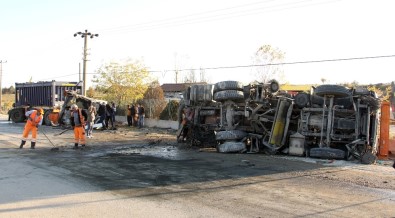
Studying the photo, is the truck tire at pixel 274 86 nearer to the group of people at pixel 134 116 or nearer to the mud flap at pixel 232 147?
the mud flap at pixel 232 147

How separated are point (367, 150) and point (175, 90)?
4858cm

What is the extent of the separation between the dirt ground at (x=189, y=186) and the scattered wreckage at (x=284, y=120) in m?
0.76

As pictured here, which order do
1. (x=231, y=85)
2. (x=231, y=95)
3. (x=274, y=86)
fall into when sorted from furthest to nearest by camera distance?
(x=231, y=85) < (x=231, y=95) < (x=274, y=86)

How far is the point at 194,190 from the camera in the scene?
7.59m

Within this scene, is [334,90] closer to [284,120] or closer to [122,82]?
[284,120]

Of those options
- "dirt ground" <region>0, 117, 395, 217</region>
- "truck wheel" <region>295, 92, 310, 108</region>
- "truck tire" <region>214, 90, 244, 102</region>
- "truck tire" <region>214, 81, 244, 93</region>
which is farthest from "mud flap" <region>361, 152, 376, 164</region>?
"truck tire" <region>214, 81, 244, 93</region>

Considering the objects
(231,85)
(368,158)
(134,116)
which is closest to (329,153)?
(368,158)

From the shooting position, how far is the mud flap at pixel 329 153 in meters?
12.1

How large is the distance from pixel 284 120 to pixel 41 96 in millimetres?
21239

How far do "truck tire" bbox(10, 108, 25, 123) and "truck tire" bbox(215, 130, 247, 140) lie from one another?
818 inches

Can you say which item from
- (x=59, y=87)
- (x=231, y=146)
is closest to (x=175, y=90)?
(x=59, y=87)

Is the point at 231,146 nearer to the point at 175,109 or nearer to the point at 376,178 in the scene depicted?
the point at 376,178

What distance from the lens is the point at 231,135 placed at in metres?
13.9

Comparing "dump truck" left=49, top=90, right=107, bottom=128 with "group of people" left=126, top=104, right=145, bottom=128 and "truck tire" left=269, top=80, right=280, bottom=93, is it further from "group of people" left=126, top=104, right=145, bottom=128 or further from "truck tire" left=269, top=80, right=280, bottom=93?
"truck tire" left=269, top=80, right=280, bottom=93
